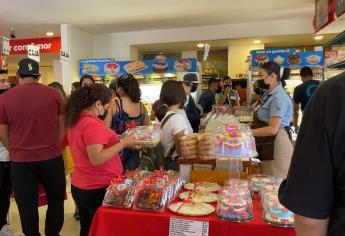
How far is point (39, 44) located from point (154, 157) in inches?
314

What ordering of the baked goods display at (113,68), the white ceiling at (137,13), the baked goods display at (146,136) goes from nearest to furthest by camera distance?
1. the baked goods display at (146,136)
2. the white ceiling at (137,13)
3. the baked goods display at (113,68)

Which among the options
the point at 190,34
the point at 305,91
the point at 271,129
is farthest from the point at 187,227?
the point at 190,34

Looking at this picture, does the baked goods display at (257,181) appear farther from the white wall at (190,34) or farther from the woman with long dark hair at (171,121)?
the white wall at (190,34)

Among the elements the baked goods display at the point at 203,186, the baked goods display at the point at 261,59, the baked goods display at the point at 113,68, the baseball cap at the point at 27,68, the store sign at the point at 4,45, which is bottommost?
the baked goods display at the point at 203,186

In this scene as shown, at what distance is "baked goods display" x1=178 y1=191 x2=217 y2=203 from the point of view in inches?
81.6

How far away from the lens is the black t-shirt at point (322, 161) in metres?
0.89

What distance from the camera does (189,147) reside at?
2.50 m

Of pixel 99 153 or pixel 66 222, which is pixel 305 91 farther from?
pixel 99 153

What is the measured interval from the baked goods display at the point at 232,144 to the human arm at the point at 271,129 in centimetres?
91

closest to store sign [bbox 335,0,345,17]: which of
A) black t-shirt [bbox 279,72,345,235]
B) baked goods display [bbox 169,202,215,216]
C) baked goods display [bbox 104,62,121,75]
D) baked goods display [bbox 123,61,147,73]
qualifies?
baked goods display [bbox 169,202,215,216]

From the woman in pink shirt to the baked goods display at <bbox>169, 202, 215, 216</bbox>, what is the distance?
540 mm

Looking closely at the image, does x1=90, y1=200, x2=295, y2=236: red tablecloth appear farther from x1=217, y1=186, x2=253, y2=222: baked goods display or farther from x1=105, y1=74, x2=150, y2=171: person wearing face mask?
x1=105, y1=74, x2=150, y2=171: person wearing face mask

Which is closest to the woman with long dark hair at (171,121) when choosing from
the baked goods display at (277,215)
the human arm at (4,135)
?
the baked goods display at (277,215)

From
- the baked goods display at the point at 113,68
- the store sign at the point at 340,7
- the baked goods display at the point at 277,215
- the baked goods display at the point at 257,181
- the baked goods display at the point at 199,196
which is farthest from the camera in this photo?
the baked goods display at the point at 113,68
